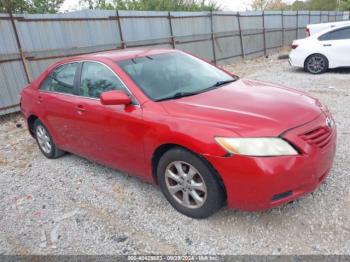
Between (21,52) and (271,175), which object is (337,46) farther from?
(271,175)

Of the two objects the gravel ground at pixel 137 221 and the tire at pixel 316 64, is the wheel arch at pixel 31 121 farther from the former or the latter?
the tire at pixel 316 64

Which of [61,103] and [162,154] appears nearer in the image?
[162,154]

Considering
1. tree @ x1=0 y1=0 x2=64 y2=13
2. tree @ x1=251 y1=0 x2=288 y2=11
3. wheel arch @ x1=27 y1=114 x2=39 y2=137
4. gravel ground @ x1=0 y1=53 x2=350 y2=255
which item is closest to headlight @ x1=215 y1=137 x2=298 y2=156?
gravel ground @ x1=0 y1=53 x2=350 y2=255

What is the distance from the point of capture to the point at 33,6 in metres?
21.0

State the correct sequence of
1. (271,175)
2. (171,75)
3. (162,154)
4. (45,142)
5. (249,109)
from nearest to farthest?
(271,175) < (249,109) < (162,154) < (171,75) < (45,142)

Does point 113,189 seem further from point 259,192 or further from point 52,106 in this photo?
point 259,192

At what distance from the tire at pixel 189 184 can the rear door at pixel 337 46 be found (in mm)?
8891

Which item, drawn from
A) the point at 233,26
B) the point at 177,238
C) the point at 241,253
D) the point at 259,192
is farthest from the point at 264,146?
the point at 233,26

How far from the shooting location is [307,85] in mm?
8883

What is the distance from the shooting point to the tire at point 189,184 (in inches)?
109

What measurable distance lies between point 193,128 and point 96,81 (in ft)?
5.13

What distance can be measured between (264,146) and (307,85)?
23.3ft

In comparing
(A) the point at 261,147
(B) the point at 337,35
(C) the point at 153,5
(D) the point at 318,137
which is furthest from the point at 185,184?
(C) the point at 153,5

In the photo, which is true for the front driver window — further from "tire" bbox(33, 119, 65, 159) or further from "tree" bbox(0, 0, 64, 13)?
"tree" bbox(0, 0, 64, 13)
